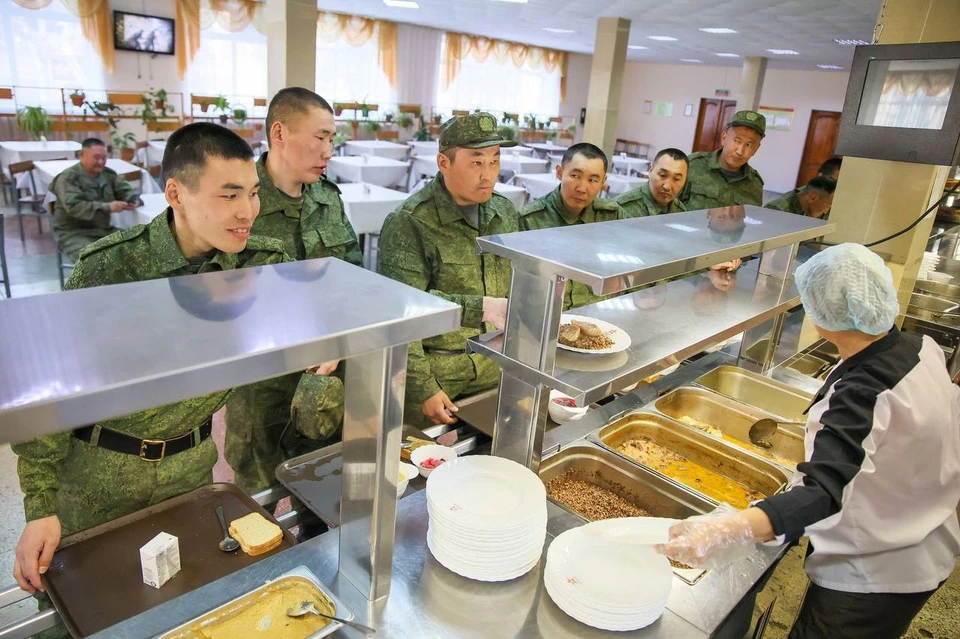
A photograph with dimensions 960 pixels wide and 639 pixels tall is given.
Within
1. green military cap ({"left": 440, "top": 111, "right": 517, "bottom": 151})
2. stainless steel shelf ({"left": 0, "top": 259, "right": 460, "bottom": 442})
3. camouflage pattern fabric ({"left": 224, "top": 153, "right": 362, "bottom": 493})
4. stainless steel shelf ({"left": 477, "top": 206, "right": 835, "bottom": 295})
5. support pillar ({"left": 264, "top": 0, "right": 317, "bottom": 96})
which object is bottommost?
camouflage pattern fabric ({"left": 224, "top": 153, "right": 362, "bottom": 493})

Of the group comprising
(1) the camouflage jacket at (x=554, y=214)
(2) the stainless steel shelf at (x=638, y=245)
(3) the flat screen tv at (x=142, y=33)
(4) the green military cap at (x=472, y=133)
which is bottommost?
(1) the camouflage jacket at (x=554, y=214)

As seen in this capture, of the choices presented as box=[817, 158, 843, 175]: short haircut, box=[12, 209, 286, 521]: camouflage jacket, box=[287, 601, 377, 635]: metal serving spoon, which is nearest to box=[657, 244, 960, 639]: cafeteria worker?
box=[287, 601, 377, 635]: metal serving spoon

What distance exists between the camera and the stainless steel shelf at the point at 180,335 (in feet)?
2.01

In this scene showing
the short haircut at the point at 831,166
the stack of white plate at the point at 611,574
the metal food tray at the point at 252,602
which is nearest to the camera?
the metal food tray at the point at 252,602

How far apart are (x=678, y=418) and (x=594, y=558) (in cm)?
107

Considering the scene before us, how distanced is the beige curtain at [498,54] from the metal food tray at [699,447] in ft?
43.5

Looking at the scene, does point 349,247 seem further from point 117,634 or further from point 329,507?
point 117,634

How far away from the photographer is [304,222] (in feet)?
7.39

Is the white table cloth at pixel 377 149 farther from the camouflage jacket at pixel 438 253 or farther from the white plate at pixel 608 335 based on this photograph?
the white plate at pixel 608 335

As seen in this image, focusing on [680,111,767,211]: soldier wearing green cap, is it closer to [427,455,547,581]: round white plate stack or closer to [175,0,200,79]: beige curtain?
[427,455,547,581]: round white plate stack

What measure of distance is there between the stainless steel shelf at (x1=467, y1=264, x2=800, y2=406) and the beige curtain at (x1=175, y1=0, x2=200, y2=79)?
34.2ft

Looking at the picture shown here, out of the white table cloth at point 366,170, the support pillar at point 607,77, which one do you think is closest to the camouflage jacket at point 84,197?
the white table cloth at point 366,170

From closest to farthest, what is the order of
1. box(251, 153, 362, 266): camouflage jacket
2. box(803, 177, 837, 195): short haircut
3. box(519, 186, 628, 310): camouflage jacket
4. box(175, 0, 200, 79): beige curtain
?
box(251, 153, 362, 266): camouflage jacket, box(519, 186, 628, 310): camouflage jacket, box(803, 177, 837, 195): short haircut, box(175, 0, 200, 79): beige curtain

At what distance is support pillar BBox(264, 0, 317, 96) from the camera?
532 cm
